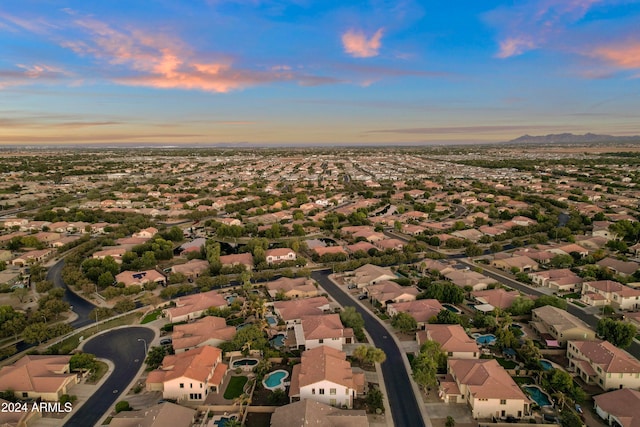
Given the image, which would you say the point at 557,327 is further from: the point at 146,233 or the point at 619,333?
the point at 146,233

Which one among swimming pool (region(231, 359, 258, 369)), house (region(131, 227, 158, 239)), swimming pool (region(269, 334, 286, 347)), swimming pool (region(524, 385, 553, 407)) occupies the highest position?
house (region(131, 227, 158, 239))

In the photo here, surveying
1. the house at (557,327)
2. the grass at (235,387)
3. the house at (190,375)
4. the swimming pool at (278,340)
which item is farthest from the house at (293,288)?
the house at (557,327)

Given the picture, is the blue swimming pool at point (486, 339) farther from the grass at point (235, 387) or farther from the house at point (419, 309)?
the grass at point (235, 387)

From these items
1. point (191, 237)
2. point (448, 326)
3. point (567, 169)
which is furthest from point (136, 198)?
point (567, 169)

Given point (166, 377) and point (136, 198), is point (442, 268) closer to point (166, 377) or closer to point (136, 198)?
point (166, 377)

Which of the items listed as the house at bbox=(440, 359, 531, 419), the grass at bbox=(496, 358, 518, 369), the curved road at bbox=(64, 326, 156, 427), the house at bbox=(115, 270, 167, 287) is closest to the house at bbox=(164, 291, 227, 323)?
the curved road at bbox=(64, 326, 156, 427)

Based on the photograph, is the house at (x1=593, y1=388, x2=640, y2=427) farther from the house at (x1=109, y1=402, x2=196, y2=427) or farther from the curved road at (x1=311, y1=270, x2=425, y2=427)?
the house at (x1=109, y1=402, x2=196, y2=427)
